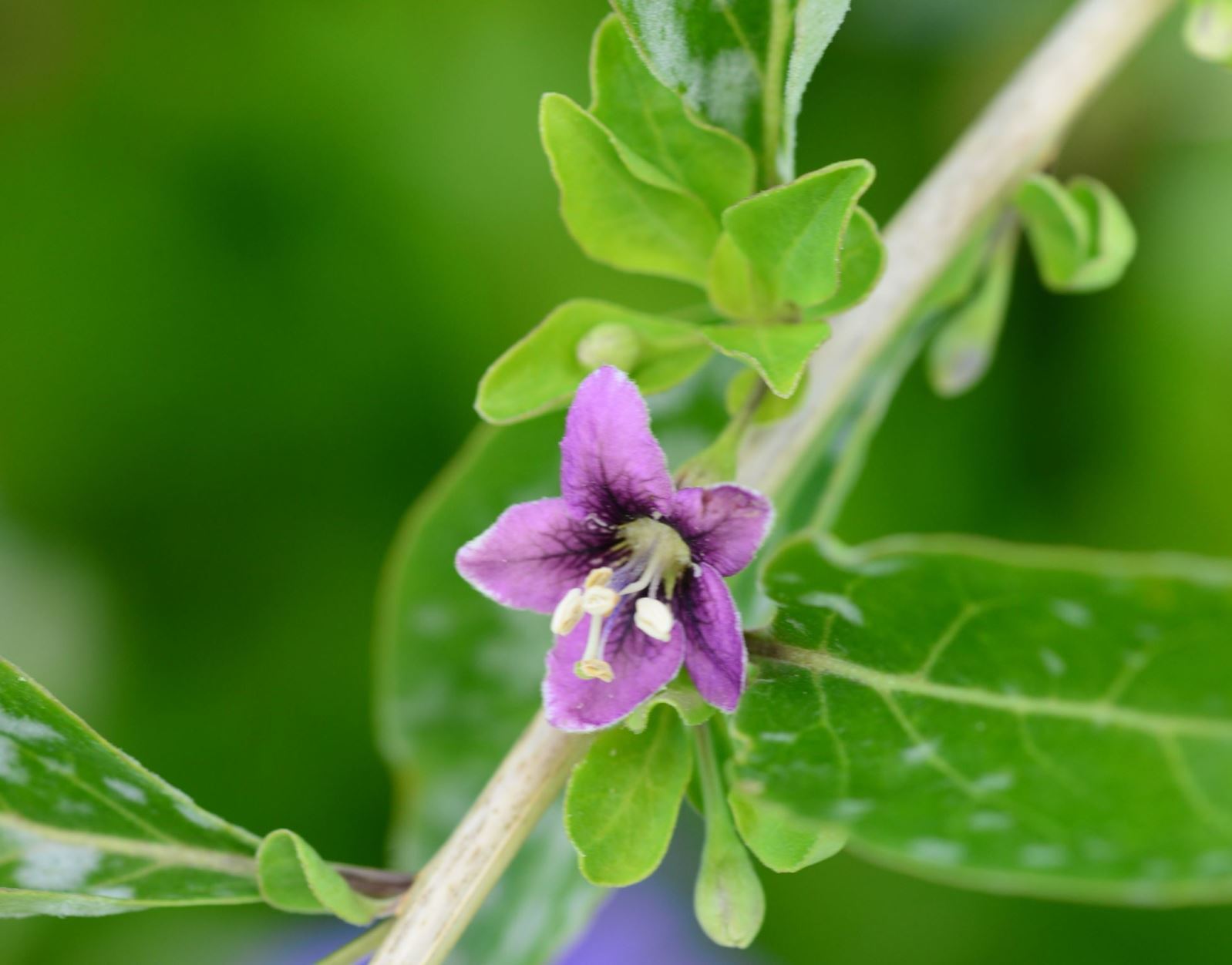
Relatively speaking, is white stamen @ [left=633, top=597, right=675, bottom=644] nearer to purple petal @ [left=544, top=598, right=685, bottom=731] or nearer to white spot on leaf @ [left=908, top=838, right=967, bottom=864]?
purple petal @ [left=544, top=598, right=685, bottom=731]

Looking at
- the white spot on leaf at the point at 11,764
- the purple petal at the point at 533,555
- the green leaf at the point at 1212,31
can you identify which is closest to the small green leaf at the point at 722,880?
the purple petal at the point at 533,555

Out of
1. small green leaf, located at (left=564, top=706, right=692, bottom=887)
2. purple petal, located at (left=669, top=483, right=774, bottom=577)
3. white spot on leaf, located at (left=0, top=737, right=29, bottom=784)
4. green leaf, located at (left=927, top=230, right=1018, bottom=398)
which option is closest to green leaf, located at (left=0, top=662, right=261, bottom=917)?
white spot on leaf, located at (left=0, top=737, right=29, bottom=784)

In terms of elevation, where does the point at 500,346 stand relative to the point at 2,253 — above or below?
below

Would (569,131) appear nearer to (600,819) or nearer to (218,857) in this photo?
(600,819)

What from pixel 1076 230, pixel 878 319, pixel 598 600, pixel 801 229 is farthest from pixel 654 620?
pixel 1076 230

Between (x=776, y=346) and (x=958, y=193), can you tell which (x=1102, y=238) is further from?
(x=776, y=346)

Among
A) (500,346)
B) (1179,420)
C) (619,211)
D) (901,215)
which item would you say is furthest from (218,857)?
(1179,420)
